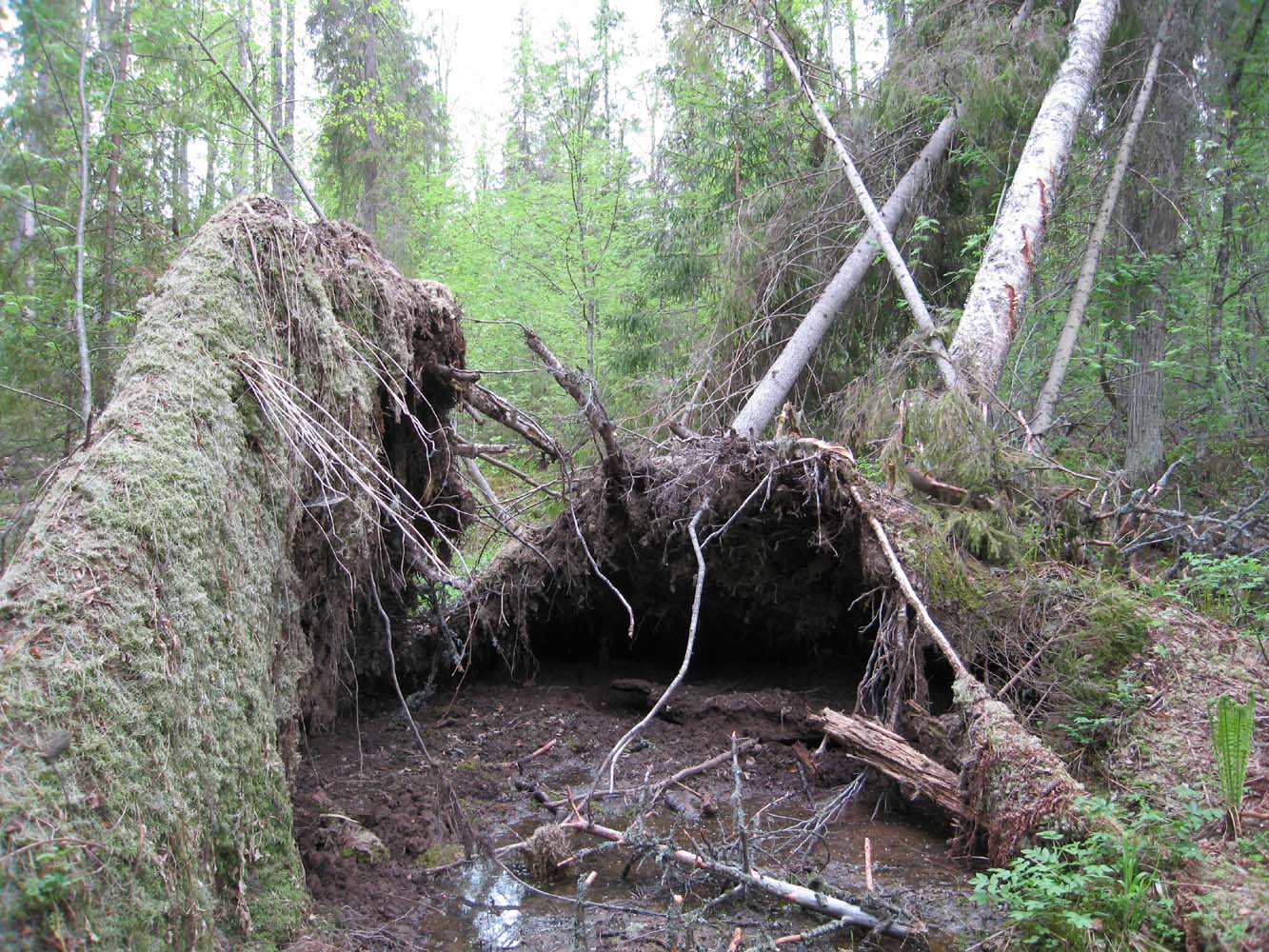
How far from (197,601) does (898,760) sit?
3.53 metres

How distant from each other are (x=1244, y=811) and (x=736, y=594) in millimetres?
3795

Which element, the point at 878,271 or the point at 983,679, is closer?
the point at 983,679

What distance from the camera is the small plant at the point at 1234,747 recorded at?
115 inches

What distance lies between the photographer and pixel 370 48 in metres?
15.7

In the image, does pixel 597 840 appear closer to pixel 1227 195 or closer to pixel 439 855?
pixel 439 855

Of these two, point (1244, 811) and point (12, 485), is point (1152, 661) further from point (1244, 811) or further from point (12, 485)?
point (12, 485)

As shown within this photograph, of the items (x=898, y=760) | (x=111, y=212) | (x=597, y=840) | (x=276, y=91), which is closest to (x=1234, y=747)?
(x=898, y=760)

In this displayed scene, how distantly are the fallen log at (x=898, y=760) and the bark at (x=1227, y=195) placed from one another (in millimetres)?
7908

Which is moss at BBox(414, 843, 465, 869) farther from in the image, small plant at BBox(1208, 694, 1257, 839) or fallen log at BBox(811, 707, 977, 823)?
small plant at BBox(1208, 694, 1257, 839)

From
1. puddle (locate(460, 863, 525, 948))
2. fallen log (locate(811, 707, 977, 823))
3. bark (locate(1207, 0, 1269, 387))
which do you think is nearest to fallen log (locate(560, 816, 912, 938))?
puddle (locate(460, 863, 525, 948))

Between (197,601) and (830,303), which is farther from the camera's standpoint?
(830,303)

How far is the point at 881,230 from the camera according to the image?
7.98 m

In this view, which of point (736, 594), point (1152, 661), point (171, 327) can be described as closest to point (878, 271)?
point (736, 594)

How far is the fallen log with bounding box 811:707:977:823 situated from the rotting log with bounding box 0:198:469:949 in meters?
2.80
